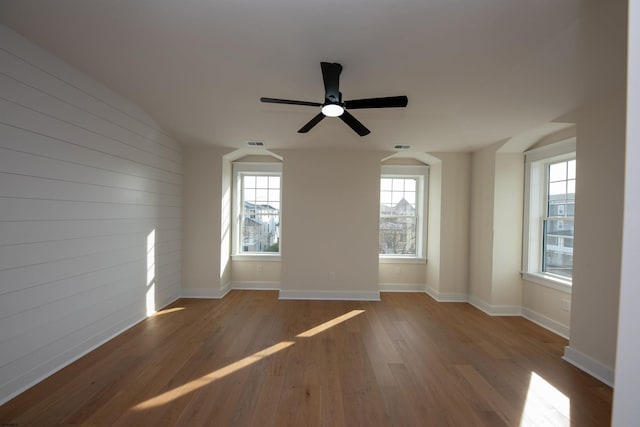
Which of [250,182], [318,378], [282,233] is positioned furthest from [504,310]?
[250,182]

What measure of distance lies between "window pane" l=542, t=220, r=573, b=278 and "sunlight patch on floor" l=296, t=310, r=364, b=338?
262 centimetres

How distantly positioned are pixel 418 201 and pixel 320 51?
375 cm

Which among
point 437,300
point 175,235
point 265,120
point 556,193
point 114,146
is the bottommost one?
point 437,300

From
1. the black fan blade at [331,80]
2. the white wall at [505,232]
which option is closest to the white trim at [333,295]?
the white wall at [505,232]

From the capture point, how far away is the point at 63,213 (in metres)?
2.21

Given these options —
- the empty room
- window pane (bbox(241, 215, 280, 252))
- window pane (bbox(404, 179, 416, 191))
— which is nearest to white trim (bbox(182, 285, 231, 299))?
the empty room

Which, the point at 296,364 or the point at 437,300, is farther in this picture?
the point at 437,300

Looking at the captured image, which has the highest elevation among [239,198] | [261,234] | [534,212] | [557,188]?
[557,188]

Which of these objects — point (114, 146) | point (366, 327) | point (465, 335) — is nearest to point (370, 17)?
point (114, 146)

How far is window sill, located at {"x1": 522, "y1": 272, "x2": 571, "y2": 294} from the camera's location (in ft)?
10.3

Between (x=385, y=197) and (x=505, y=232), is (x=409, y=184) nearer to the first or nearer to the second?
(x=385, y=197)

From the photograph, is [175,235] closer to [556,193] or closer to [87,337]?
[87,337]

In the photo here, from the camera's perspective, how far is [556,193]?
11.4ft

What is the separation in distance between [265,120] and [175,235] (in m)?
2.40
